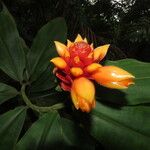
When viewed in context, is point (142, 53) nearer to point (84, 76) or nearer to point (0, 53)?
point (0, 53)

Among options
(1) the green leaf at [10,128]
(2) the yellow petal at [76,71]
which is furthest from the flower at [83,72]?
(1) the green leaf at [10,128]

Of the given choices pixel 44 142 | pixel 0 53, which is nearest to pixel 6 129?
pixel 44 142

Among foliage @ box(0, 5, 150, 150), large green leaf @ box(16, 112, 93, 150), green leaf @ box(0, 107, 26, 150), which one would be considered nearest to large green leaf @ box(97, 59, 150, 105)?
foliage @ box(0, 5, 150, 150)

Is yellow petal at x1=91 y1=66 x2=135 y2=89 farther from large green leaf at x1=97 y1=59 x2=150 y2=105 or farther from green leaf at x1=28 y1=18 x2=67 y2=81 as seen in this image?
green leaf at x1=28 y1=18 x2=67 y2=81

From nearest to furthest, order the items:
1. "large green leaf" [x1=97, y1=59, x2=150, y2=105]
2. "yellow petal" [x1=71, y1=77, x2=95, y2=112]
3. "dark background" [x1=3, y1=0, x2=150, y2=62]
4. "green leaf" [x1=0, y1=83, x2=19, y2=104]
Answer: "yellow petal" [x1=71, y1=77, x2=95, y2=112]
"large green leaf" [x1=97, y1=59, x2=150, y2=105]
"green leaf" [x1=0, y1=83, x2=19, y2=104]
"dark background" [x1=3, y1=0, x2=150, y2=62]

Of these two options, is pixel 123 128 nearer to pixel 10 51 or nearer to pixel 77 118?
pixel 77 118
